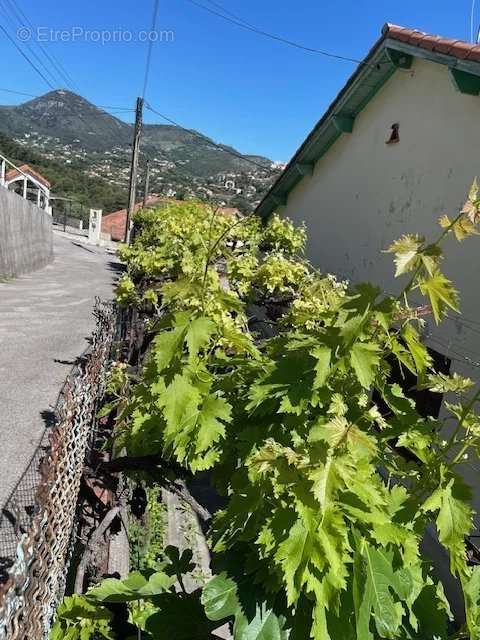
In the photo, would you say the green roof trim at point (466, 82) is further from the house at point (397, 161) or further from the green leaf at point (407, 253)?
the green leaf at point (407, 253)

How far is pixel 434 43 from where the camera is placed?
647 centimetres

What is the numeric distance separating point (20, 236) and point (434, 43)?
17.2 m

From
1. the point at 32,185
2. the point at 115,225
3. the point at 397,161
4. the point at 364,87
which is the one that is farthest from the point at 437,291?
the point at 115,225

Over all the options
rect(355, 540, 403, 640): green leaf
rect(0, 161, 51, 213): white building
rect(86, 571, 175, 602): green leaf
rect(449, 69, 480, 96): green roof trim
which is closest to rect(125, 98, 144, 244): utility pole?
rect(0, 161, 51, 213): white building

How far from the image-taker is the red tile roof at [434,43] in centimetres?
580

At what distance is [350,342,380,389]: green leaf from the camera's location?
5.02 feet

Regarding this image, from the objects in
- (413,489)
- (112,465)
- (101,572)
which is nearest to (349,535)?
(413,489)

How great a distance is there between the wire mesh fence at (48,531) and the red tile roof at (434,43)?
16.5 feet

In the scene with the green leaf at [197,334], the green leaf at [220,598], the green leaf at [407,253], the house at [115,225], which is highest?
the green leaf at [407,253]

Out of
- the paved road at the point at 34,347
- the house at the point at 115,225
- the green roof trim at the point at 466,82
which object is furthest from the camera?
the house at the point at 115,225

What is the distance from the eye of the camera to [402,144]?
8227 mm

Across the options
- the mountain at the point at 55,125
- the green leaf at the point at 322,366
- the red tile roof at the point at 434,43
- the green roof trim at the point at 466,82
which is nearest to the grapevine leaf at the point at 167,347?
the green leaf at the point at 322,366

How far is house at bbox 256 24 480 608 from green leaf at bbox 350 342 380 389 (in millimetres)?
4065

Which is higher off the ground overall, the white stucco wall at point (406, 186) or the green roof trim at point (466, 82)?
the green roof trim at point (466, 82)
